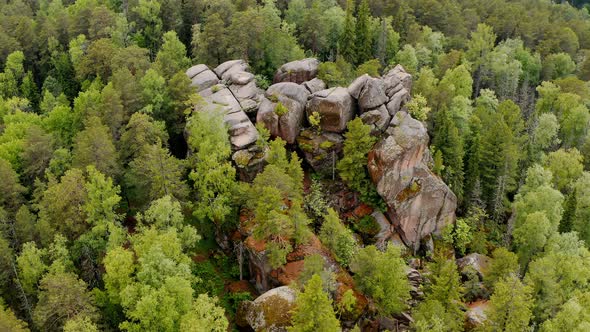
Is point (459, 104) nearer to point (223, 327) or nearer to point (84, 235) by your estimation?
point (223, 327)

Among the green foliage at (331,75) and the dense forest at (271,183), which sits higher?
the green foliage at (331,75)

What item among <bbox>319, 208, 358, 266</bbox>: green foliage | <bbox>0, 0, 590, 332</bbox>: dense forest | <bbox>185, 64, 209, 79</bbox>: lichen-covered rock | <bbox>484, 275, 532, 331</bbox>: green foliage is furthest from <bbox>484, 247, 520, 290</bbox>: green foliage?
<bbox>185, 64, 209, 79</bbox>: lichen-covered rock

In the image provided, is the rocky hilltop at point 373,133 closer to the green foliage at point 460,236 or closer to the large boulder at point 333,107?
the large boulder at point 333,107

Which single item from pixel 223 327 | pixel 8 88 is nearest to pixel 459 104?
pixel 223 327

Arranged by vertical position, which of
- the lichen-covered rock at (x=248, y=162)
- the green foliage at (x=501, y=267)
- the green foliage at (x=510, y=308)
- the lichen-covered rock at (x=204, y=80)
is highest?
the lichen-covered rock at (x=204, y=80)

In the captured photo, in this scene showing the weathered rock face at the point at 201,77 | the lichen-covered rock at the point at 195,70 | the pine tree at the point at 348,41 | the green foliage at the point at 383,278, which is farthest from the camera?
the pine tree at the point at 348,41

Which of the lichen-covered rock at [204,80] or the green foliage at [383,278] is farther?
the lichen-covered rock at [204,80]

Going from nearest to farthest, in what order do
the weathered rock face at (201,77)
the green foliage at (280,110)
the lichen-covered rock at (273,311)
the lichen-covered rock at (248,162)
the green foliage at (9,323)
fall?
the green foliage at (9,323) < the lichen-covered rock at (273,311) < the lichen-covered rock at (248,162) < the green foliage at (280,110) < the weathered rock face at (201,77)

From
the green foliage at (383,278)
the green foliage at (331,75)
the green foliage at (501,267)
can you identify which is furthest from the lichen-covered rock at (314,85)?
the green foliage at (501,267)
